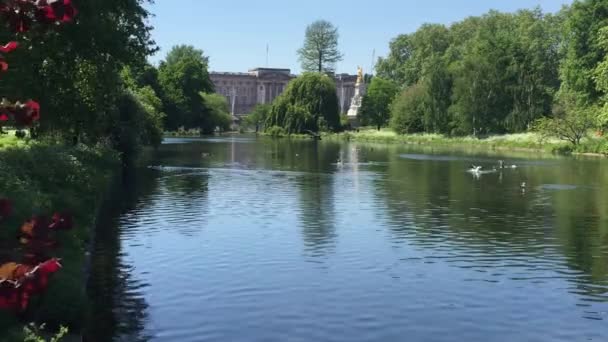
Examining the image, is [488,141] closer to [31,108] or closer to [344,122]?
[344,122]

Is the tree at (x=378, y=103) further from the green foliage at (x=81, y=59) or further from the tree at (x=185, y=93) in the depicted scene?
the green foliage at (x=81, y=59)

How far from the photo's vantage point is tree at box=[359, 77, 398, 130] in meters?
151

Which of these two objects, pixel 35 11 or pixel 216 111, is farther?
pixel 216 111

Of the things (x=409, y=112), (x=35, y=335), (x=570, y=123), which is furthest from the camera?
(x=409, y=112)

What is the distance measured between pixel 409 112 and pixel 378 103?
26.7 meters

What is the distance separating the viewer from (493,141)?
102 meters

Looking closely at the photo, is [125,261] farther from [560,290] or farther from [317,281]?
[560,290]

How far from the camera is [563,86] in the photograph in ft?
298

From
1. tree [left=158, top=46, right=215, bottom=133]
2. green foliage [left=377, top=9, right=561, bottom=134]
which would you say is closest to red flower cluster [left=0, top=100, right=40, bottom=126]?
green foliage [left=377, top=9, right=561, bottom=134]

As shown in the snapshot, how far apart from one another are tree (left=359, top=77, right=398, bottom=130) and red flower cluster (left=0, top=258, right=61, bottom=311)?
481 feet

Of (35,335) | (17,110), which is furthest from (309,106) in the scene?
(17,110)

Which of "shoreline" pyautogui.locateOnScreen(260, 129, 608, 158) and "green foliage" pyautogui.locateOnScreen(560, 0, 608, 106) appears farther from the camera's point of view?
"green foliage" pyautogui.locateOnScreen(560, 0, 608, 106)

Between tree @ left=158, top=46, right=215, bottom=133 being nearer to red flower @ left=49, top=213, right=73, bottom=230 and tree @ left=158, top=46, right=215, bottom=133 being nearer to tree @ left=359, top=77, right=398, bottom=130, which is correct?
tree @ left=359, top=77, right=398, bottom=130

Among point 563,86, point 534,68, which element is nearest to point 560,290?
point 563,86
